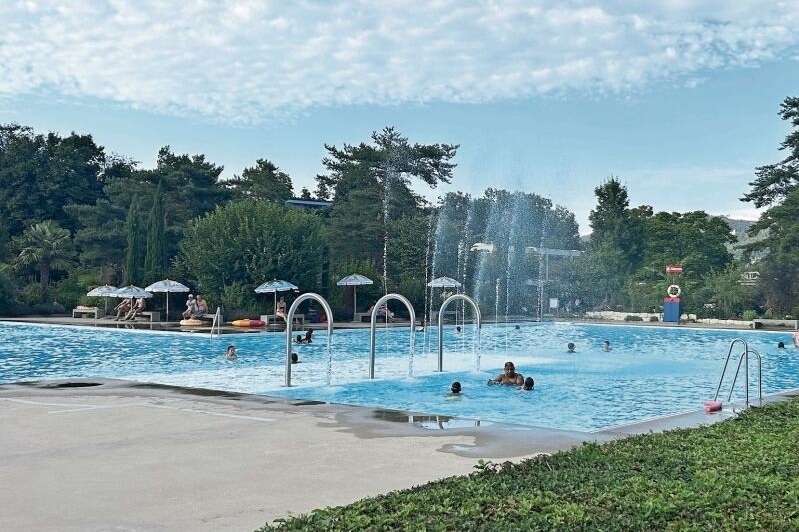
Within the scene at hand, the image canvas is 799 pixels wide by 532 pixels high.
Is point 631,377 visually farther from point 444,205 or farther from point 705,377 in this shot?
point 444,205

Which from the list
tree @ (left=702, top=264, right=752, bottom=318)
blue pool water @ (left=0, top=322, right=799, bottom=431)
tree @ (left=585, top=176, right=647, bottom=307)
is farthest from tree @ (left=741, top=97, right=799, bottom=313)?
blue pool water @ (left=0, top=322, right=799, bottom=431)

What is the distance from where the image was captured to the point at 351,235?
54.5 metres

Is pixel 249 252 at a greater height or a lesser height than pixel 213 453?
greater

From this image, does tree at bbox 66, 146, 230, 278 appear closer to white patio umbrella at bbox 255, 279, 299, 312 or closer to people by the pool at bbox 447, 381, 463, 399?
white patio umbrella at bbox 255, 279, 299, 312

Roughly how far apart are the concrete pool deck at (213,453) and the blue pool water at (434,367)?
1596mm

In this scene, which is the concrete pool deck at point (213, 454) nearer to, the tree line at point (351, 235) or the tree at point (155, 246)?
the tree line at point (351, 235)

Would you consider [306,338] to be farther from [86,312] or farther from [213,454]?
[213,454]

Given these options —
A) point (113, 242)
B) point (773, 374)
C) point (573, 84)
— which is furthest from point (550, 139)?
point (113, 242)

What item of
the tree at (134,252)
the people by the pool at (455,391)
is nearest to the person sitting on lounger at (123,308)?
the tree at (134,252)

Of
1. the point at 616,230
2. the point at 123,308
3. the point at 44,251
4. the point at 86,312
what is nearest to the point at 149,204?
the point at 44,251

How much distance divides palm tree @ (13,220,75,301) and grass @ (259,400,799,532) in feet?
144

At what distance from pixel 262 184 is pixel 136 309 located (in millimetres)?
32606

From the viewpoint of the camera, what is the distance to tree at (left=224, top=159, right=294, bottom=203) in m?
64.5

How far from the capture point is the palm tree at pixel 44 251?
4641cm
